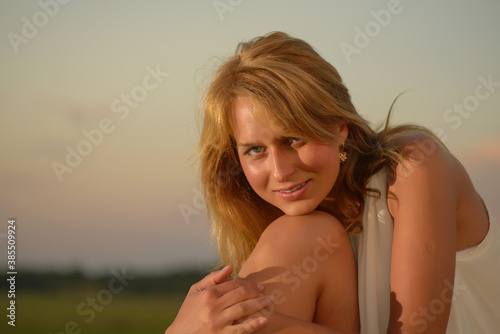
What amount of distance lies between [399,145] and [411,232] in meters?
0.49

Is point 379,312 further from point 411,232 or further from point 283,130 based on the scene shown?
point 283,130

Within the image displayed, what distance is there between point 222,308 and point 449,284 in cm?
108

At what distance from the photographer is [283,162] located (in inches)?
114

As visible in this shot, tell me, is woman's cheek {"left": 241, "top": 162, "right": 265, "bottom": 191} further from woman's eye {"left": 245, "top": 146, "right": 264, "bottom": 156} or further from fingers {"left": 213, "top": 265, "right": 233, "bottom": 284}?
fingers {"left": 213, "top": 265, "right": 233, "bottom": 284}

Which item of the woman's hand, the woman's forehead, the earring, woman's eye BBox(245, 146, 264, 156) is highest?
the woman's forehead

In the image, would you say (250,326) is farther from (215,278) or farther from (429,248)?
(429,248)

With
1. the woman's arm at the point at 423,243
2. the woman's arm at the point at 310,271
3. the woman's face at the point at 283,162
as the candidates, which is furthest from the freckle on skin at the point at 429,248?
the woman's face at the point at 283,162

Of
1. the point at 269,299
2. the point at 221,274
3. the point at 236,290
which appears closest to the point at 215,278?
the point at 221,274

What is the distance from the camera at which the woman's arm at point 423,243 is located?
2647 mm

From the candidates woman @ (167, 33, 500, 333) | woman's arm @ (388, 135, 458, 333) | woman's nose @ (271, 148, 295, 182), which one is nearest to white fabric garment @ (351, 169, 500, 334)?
woman @ (167, 33, 500, 333)

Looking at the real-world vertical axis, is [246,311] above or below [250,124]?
below

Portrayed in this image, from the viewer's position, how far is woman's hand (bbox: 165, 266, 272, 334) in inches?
99.1

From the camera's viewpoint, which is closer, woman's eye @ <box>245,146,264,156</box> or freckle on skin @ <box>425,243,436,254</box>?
freckle on skin @ <box>425,243,436,254</box>

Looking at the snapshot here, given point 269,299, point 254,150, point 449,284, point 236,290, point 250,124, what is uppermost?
point 250,124
